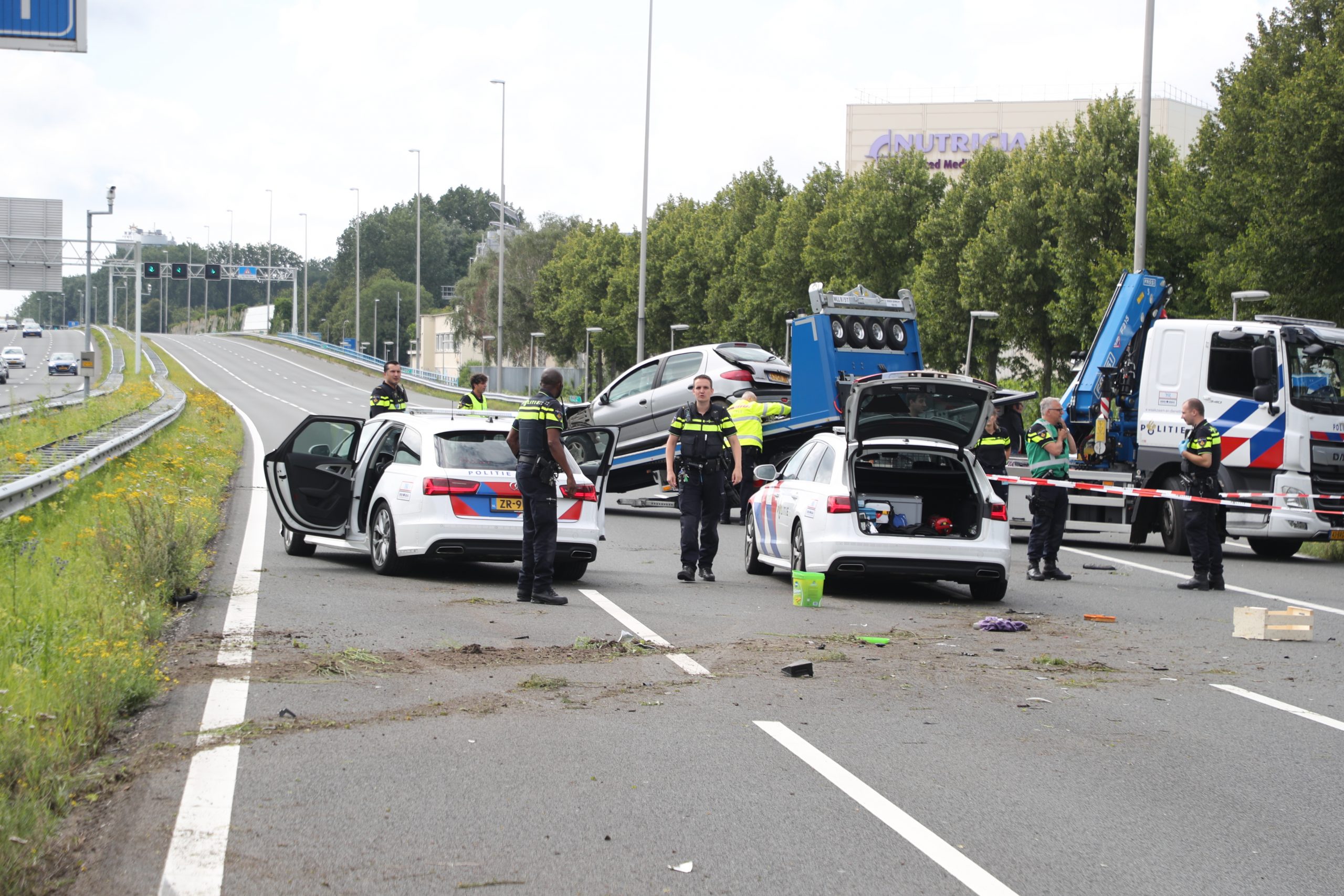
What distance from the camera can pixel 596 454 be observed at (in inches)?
618

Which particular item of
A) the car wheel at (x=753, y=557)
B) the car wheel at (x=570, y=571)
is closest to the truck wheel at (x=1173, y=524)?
the car wheel at (x=753, y=557)

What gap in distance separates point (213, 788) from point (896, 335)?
15.1m

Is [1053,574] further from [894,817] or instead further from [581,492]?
[894,817]

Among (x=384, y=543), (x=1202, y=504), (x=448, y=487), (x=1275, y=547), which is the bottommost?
(x=1275, y=547)

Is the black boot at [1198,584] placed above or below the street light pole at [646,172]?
below

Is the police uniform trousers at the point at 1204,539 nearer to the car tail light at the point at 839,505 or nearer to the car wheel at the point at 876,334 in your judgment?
the car tail light at the point at 839,505

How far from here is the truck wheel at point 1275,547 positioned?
17.4m

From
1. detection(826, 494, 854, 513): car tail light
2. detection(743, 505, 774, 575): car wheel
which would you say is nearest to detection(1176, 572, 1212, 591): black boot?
detection(826, 494, 854, 513): car tail light

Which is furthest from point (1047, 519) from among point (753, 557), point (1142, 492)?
point (753, 557)

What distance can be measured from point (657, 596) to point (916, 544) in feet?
7.07

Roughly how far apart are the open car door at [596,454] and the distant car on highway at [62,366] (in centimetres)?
7128

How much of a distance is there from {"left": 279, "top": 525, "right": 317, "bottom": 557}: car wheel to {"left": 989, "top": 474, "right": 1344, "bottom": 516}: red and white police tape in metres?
7.13

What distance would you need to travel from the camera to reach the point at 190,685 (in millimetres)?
7191

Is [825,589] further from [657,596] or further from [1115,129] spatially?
[1115,129]
